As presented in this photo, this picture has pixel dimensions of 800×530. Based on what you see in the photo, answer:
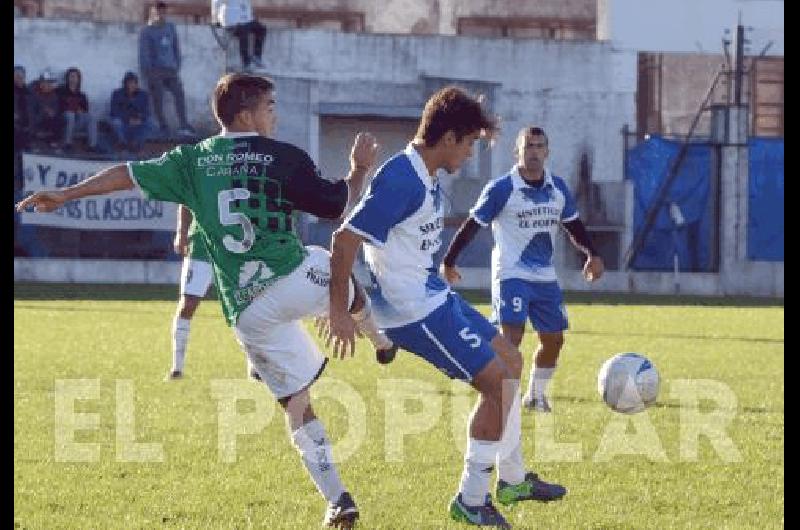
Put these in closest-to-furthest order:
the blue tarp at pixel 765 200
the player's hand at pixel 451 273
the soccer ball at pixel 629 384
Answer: the soccer ball at pixel 629 384
the player's hand at pixel 451 273
the blue tarp at pixel 765 200

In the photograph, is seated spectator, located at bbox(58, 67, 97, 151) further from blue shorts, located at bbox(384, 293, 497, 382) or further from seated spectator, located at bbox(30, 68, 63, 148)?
blue shorts, located at bbox(384, 293, 497, 382)

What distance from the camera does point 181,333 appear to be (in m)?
13.3

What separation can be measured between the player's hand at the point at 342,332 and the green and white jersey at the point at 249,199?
38cm

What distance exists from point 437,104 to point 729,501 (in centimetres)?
261

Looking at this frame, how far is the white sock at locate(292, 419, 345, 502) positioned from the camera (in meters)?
6.78

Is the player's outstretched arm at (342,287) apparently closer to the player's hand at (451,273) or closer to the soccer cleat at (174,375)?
the player's hand at (451,273)

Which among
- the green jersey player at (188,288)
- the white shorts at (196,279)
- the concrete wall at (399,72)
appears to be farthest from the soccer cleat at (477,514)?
the concrete wall at (399,72)

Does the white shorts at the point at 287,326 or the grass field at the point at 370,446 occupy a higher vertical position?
the white shorts at the point at 287,326

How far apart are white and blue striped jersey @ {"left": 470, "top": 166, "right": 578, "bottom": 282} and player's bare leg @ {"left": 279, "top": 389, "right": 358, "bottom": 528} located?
458 centimetres

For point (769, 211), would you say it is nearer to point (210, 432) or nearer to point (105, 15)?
point (105, 15)

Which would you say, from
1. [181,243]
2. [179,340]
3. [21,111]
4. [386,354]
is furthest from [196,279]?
[21,111]

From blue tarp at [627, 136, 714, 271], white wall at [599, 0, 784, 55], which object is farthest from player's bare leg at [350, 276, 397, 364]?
white wall at [599, 0, 784, 55]

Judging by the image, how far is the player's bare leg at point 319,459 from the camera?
263 inches

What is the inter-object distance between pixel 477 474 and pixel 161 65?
2873cm
